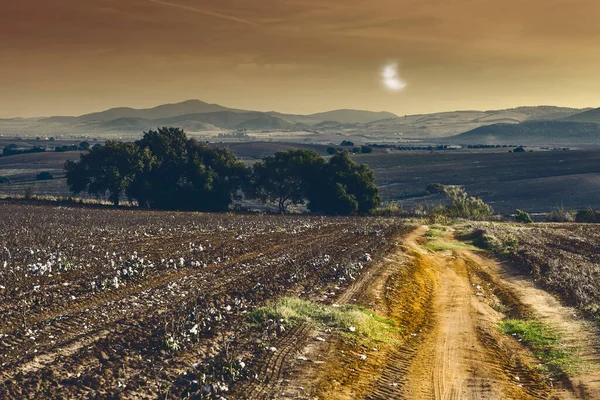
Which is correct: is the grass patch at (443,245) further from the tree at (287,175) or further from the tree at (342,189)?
the tree at (287,175)

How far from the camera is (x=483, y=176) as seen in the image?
380ft

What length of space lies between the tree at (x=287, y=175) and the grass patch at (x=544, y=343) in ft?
169

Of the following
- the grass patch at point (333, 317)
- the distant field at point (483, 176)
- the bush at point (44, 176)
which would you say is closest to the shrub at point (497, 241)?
the grass patch at point (333, 317)

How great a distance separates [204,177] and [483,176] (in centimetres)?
6990

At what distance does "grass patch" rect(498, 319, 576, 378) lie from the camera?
47.0 feet

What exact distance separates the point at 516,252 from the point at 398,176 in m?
90.4

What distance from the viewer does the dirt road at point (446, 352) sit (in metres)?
12.4

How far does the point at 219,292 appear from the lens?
19.3m

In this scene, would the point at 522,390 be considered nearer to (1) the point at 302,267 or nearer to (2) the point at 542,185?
(1) the point at 302,267

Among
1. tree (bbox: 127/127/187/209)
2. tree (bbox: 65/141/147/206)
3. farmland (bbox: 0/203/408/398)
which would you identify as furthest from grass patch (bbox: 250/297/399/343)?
tree (bbox: 127/127/187/209)

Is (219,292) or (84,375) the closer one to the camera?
(84,375)

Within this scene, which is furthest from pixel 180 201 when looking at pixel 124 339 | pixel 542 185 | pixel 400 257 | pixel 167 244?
pixel 542 185

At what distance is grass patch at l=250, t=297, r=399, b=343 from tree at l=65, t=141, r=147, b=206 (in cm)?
5141

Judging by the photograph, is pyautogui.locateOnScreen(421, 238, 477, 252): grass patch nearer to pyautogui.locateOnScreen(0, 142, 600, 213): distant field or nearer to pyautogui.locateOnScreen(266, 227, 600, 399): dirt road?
pyautogui.locateOnScreen(266, 227, 600, 399): dirt road
